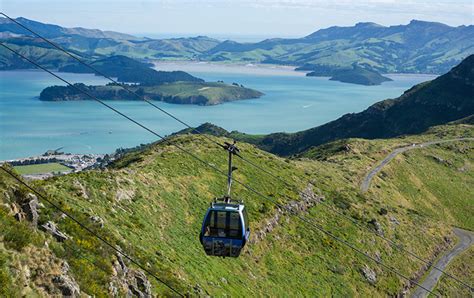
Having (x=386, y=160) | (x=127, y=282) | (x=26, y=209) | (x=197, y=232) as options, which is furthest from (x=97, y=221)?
(x=386, y=160)

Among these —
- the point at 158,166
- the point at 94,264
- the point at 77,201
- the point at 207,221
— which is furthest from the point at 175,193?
the point at 94,264

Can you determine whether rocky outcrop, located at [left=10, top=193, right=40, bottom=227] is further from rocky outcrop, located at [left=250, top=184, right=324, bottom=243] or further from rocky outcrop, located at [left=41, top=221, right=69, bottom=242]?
rocky outcrop, located at [left=250, top=184, right=324, bottom=243]

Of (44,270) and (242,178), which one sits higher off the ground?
(44,270)

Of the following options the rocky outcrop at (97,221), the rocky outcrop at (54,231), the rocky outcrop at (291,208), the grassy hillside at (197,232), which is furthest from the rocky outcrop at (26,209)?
the rocky outcrop at (291,208)

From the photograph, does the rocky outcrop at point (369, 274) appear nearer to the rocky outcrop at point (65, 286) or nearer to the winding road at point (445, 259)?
the winding road at point (445, 259)

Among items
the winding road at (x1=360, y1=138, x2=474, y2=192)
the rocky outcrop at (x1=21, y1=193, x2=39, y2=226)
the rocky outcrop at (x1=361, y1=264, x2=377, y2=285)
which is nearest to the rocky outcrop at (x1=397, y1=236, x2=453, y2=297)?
the rocky outcrop at (x1=361, y1=264, x2=377, y2=285)

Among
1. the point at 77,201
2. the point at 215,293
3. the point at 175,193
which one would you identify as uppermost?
the point at 77,201

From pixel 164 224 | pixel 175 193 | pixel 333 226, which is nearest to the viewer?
pixel 164 224

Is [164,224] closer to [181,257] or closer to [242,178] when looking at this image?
[181,257]
